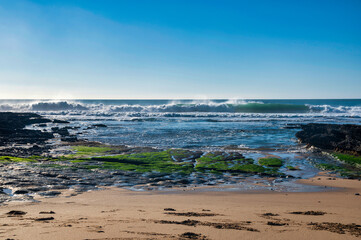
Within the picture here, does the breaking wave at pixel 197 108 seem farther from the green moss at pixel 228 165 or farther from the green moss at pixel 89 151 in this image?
the green moss at pixel 228 165

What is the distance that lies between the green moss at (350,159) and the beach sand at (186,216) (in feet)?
18.6

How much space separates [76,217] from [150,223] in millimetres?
1439

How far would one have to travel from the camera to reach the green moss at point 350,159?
513 inches

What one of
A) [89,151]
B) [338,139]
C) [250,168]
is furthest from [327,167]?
[89,151]

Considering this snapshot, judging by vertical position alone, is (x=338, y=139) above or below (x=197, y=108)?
below

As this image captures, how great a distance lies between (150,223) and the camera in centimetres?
509

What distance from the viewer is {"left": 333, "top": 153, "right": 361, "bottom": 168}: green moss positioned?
13025 millimetres

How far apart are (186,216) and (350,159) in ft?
36.5

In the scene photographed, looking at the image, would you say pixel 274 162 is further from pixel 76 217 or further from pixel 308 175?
pixel 76 217

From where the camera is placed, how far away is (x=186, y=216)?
5668 millimetres

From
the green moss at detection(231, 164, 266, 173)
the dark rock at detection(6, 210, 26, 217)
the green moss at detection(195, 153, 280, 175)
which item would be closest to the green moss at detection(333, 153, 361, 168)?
the green moss at detection(195, 153, 280, 175)

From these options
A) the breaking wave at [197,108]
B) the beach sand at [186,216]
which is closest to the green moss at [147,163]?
the beach sand at [186,216]

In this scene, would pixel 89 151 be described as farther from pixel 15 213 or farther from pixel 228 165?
pixel 15 213

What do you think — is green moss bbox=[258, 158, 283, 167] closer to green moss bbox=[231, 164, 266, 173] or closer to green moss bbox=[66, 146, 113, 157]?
green moss bbox=[231, 164, 266, 173]
